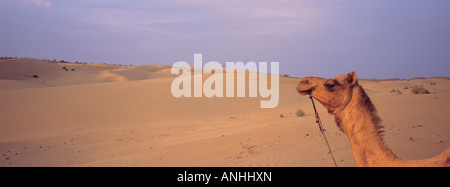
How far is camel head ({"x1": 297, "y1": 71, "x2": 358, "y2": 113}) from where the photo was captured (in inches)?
146

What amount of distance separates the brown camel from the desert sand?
4005 millimetres

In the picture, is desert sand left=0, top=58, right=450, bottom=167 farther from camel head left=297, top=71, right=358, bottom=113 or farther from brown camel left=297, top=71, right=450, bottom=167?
Result: camel head left=297, top=71, right=358, bottom=113

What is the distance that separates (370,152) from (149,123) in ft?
54.3

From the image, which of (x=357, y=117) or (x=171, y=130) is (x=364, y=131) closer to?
(x=357, y=117)

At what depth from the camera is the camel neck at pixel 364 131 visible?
361 centimetres

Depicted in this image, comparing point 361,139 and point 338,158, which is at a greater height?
point 338,158

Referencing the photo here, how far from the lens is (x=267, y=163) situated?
8203 millimetres

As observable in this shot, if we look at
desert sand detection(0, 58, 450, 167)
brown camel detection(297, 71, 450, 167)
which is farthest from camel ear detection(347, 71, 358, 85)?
desert sand detection(0, 58, 450, 167)

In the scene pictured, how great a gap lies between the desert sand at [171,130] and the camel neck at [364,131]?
4.01 metres

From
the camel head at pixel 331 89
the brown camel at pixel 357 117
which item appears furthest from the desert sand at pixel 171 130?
the camel head at pixel 331 89
